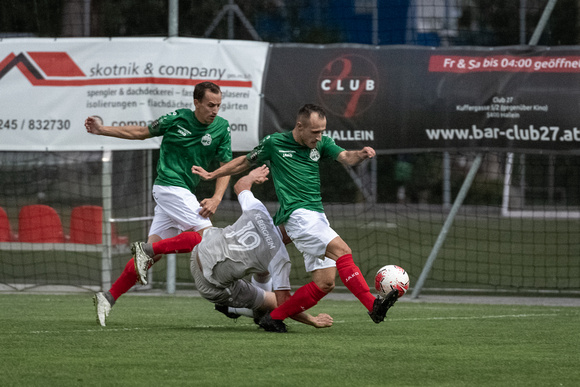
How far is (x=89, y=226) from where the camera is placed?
11.6 meters

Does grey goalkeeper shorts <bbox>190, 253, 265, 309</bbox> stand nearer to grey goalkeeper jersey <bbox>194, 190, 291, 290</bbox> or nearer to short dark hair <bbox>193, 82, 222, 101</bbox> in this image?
grey goalkeeper jersey <bbox>194, 190, 291, 290</bbox>

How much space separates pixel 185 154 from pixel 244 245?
1661 mm

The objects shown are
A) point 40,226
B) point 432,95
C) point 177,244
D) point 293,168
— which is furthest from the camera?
point 40,226

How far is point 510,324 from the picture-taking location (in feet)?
26.2

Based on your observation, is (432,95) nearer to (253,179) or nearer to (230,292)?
(253,179)

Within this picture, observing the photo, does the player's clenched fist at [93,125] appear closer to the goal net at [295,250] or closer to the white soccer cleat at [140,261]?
the white soccer cleat at [140,261]

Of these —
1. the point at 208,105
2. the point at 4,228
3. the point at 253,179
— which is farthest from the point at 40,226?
the point at 253,179

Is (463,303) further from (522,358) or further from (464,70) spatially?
(522,358)

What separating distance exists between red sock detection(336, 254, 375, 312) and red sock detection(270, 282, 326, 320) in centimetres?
23

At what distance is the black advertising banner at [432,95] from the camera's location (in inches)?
414

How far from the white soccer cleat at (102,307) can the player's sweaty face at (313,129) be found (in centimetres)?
202

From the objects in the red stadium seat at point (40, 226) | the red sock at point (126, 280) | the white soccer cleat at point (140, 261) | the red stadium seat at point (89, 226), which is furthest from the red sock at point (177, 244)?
the red stadium seat at point (40, 226)

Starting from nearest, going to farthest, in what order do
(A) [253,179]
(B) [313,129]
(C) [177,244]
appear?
(A) [253,179], (B) [313,129], (C) [177,244]

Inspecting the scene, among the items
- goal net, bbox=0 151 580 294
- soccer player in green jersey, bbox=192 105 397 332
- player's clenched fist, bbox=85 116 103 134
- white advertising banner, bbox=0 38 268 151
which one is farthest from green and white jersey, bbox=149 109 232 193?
goal net, bbox=0 151 580 294
